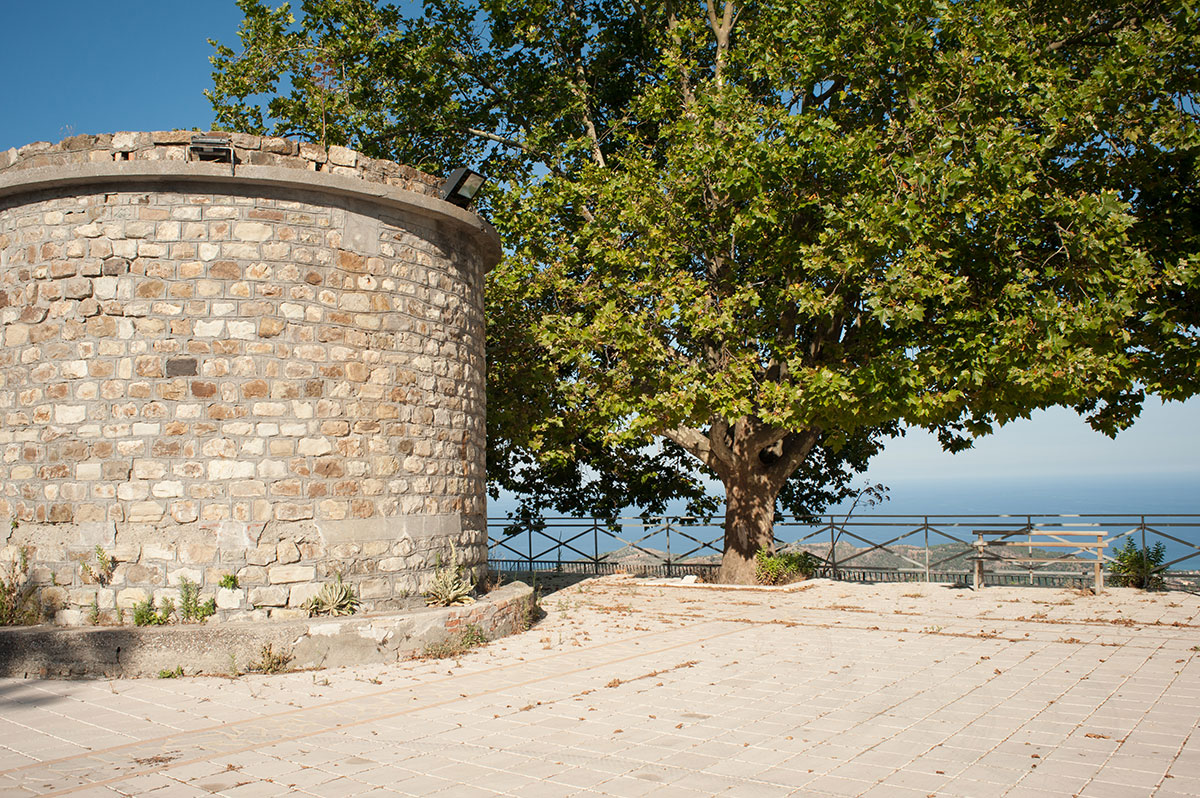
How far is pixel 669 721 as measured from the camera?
582 cm

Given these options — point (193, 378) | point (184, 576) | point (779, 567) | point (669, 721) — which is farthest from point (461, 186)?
point (779, 567)

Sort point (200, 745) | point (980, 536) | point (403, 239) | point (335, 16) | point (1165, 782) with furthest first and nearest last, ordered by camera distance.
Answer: point (335, 16), point (980, 536), point (403, 239), point (200, 745), point (1165, 782)

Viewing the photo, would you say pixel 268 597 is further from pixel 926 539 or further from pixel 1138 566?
pixel 1138 566

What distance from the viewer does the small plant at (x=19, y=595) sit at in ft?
25.1

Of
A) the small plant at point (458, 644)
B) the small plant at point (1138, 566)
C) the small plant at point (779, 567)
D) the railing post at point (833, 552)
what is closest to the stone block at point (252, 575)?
the small plant at point (458, 644)

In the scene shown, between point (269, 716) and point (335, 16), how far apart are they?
15.7 metres

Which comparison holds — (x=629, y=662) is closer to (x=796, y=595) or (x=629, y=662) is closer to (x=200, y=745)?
(x=200, y=745)

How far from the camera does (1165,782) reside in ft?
14.5

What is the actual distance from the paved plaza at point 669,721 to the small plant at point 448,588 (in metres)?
0.66

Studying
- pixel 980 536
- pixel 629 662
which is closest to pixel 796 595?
pixel 980 536

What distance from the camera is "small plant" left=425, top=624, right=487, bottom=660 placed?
26.7 ft

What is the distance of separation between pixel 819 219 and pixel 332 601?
8786 mm

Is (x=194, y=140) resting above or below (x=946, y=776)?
above

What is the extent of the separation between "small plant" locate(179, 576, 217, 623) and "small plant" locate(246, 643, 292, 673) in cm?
65
